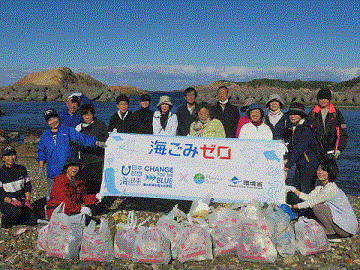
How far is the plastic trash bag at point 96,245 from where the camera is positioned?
4406 mm

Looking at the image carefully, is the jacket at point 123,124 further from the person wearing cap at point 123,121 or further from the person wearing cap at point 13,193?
the person wearing cap at point 13,193

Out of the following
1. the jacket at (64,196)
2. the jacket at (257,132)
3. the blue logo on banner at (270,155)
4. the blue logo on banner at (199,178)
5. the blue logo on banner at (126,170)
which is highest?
the jacket at (257,132)

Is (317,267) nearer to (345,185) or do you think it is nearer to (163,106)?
(163,106)

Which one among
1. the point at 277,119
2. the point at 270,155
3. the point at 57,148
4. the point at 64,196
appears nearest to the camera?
the point at 64,196

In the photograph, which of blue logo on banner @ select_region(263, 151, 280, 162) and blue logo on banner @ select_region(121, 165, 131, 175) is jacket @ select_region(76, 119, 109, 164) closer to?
blue logo on banner @ select_region(121, 165, 131, 175)

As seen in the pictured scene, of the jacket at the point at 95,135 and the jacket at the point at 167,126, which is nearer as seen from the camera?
the jacket at the point at 95,135

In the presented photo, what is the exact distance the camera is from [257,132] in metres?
5.89

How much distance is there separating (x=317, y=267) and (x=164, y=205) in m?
3.59

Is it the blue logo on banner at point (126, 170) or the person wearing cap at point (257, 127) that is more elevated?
the person wearing cap at point (257, 127)

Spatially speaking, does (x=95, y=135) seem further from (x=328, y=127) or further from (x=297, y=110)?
(x=328, y=127)

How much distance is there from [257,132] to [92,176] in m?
3.59

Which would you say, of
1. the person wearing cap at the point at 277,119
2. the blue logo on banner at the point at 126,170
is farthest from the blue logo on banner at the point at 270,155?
the blue logo on banner at the point at 126,170

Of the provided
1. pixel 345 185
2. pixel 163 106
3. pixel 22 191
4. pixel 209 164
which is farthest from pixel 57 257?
pixel 345 185

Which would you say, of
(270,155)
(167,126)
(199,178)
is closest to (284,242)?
(270,155)
